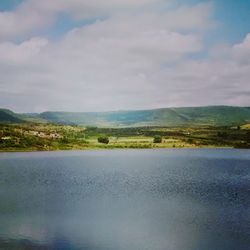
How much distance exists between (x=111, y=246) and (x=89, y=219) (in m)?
13.4

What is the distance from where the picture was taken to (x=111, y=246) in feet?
149

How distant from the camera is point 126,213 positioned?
62719mm

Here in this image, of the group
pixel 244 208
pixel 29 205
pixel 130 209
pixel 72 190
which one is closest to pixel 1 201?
pixel 29 205

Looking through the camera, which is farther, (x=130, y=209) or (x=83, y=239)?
(x=130, y=209)

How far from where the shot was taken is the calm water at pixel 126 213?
47.2 m

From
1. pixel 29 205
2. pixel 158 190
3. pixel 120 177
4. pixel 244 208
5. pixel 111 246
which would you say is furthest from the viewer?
pixel 120 177

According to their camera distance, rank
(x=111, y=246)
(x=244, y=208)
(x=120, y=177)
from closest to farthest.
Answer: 1. (x=111, y=246)
2. (x=244, y=208)
3. (x=120, y=177)

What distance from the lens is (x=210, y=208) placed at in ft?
216

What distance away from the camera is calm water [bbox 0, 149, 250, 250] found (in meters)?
47.2

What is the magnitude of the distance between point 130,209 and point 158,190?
2201 cm

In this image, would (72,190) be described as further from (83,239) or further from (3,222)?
(83,239)

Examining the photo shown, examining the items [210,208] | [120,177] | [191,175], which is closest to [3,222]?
[210,208]

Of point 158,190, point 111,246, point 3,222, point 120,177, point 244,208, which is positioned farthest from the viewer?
point 120,177

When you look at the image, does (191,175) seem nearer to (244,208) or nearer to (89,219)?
(244,208)
